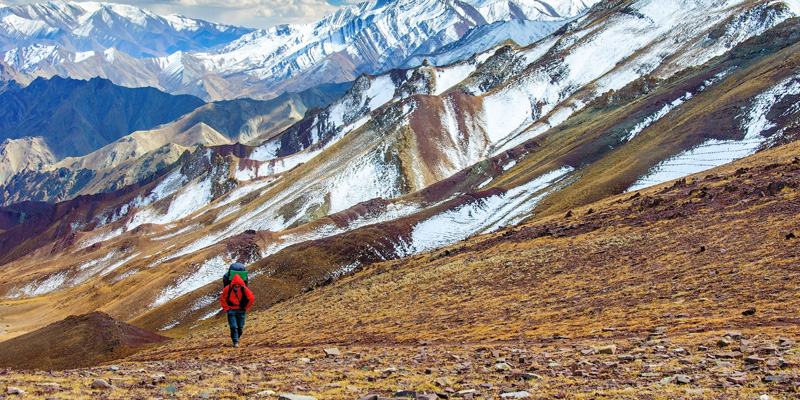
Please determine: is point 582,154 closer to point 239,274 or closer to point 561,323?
point 561,323

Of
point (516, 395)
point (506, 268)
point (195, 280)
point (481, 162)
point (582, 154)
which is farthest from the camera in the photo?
point (481, 162)

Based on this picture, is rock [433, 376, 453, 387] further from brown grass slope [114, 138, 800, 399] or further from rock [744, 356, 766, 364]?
rock [744, 356, 766, 364]

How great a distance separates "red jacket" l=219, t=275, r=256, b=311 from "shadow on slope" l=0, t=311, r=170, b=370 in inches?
1008

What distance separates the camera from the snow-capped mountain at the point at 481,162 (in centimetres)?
6444

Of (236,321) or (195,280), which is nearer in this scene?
(236,321)

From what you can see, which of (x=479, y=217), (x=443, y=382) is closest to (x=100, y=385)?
(x=443, y=382)

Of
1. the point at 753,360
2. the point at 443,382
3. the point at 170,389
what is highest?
the point at 170,389

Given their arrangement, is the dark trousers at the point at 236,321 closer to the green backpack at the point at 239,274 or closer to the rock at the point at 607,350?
the green backpack at the point at 239,274

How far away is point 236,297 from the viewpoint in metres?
17.8

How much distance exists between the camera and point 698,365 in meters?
11.7

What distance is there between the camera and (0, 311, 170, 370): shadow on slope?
38781 millimetres

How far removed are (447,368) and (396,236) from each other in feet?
170

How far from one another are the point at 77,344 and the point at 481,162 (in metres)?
74.8

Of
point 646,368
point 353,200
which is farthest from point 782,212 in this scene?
point 353,200
